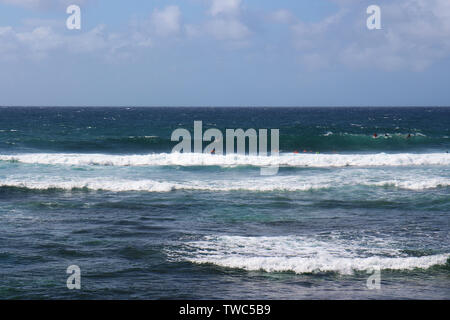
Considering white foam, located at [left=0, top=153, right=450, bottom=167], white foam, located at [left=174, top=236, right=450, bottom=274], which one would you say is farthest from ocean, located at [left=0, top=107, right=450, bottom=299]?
white foam, located at [left=0, top=153, right=450, bottom=167]

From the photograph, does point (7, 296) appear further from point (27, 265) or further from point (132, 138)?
point (132, 138)

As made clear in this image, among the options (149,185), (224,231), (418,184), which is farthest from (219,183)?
(224,231)

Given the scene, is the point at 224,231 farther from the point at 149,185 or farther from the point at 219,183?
the point at 219,183

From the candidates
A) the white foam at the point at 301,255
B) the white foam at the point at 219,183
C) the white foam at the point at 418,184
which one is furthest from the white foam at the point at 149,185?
the white foam at the point at 301,255

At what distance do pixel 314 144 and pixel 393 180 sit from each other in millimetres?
21509

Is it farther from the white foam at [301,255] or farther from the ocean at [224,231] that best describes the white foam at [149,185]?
the white foam at [301,255]

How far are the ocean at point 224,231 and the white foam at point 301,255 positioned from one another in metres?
0.03

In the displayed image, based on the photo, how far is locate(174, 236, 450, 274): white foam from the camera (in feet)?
37.6

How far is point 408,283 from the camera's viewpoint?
415 inches

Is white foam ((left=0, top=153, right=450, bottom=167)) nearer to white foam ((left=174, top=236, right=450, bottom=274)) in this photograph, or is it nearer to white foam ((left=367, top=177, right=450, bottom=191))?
white foam ((left=367, top=177, right=450, bottom=191))

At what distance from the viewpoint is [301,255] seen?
12.3 metres

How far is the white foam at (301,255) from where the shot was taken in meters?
11.5

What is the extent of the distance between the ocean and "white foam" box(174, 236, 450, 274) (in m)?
0.03
